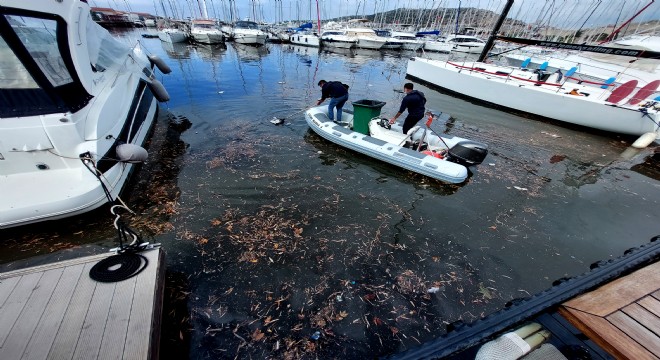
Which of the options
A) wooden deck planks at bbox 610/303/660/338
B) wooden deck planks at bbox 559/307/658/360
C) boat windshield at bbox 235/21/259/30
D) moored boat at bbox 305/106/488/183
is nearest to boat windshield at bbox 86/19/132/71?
moored boat at bbox 305/106/488/183

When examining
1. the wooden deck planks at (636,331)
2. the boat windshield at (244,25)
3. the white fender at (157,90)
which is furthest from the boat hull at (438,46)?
the wooden deck planks at (636,331)

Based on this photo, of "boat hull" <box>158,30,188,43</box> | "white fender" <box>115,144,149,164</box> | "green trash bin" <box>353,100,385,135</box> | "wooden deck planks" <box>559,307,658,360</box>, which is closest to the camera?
"wooden deck planks" <box>559,307,658,360</box>

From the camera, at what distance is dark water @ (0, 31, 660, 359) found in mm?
3500

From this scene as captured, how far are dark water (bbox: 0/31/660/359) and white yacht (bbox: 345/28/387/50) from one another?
32.2m

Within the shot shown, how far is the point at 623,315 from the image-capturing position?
2.09m

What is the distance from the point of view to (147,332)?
2.57 meters

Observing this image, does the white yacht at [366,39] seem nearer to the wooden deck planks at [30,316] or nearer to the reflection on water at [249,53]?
the reflection on water at [249,53]

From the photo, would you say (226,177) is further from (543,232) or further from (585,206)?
(585,206)

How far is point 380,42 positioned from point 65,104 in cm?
3819

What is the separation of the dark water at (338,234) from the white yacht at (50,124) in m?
0.81

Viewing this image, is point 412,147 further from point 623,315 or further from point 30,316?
point 30,316

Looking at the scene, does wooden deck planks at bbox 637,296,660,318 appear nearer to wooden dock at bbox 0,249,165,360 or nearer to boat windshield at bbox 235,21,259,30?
wooden dock at bbox 0,249,165,360

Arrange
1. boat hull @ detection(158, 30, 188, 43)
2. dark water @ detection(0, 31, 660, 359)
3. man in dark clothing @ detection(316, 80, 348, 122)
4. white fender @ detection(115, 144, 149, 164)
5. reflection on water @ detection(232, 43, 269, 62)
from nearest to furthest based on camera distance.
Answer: dark water @ detection(0, 31, 660, 359)
white fender @ detection(115, 144, 149, 164)
man in dark clothing @ detection(316, 80, 348, 122)
reflection on water @ detection(232, 43, 269, 62)
boat hull @ detection(158, 30, 188, 43)

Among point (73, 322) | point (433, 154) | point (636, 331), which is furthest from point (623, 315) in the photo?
point (433, 154)
